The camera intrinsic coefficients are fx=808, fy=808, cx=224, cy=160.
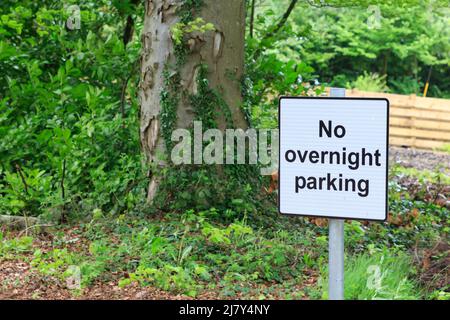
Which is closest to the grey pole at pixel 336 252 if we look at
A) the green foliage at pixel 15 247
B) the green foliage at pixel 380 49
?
the green foliage at pixel 15 247

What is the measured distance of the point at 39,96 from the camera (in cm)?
786

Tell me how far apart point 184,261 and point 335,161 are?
6.39 feet

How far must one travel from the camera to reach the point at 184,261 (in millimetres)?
5066

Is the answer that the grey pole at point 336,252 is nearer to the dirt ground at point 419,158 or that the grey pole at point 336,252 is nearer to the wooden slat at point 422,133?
the dirt ground at point 419,158

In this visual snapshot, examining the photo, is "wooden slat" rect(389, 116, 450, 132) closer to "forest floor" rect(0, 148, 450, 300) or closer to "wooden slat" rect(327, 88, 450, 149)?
"wooden slat" rect(327, 88, 450, 149)

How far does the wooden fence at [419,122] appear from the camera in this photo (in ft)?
64.5

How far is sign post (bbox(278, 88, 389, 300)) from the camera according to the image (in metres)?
3.33

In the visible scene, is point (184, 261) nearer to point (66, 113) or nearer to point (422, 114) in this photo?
point (66, 113)

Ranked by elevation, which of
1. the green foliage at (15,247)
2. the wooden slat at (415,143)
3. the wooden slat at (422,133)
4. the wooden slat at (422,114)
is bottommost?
the green foliage at (15,247)

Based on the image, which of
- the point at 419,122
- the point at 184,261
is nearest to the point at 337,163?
the point at 184,261

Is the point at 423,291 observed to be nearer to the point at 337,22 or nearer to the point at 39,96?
the point at 39,96

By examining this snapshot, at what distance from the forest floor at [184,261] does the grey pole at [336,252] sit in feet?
2.95

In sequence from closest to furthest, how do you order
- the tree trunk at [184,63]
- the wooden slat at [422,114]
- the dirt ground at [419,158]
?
the tree trunk at [184,63] < the dirt ground at [419,158] < the wooden slat at [422,114]
